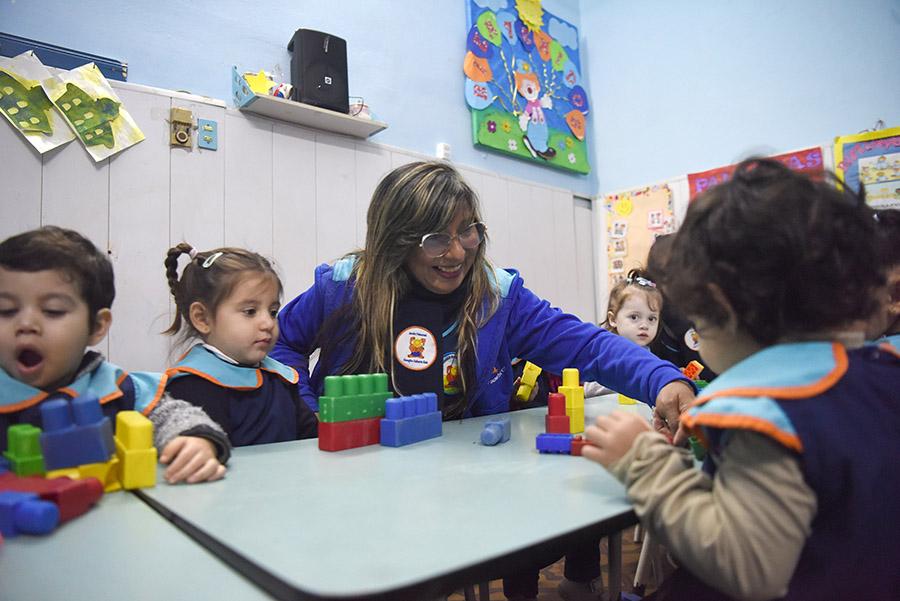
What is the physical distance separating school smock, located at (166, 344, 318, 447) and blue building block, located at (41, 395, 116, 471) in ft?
1.33

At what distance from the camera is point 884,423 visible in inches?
21.6

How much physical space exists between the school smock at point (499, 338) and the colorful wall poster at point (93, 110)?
97cm

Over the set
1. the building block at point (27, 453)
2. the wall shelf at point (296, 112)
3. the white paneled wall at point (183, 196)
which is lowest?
the building block at point (27, 453)

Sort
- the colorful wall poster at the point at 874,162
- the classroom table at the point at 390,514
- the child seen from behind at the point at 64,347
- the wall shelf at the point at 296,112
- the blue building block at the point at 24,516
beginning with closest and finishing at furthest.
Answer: the classroom table at the point at 390,514 < the blue building block at the point at 24,516 < the child seen from behind at the point at 64,347 < the wall shelf at the point at 296,112 < the colorful wall poster at the point at 874,162

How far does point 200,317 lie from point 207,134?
1.13 metres

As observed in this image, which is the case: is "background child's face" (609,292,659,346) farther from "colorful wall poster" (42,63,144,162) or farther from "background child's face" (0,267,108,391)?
"colorful wall poster" (42,63,144,162)

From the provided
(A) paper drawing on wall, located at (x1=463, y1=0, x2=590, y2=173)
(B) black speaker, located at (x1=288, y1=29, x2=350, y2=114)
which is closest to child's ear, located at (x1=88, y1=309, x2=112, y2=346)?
(B) black speaker, located at (x1=288, y1=29, x2=350, y2=114)

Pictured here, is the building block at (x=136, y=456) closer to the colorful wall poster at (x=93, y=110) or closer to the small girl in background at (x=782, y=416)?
the small girl in background at (x=782, y=416)

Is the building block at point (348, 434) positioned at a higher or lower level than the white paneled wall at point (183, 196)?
lower

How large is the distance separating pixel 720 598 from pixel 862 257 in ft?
1.30

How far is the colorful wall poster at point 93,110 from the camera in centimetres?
184

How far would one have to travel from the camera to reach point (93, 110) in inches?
74.8

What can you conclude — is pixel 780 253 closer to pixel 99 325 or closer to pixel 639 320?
pixel 99 325

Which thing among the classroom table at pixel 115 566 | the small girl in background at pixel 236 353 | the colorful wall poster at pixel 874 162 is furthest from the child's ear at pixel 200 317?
the colorful wall poster at pixel 874 162
